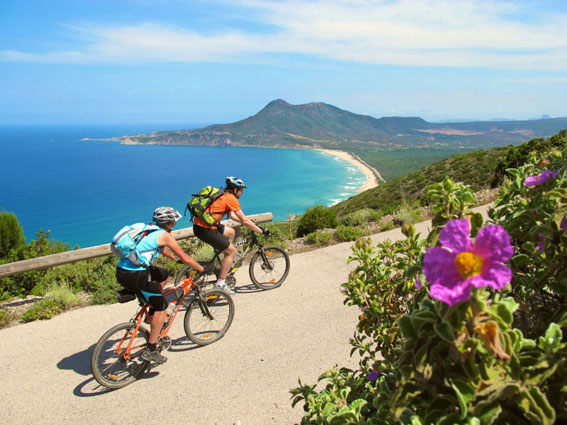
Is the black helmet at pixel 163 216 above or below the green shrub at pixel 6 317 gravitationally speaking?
above

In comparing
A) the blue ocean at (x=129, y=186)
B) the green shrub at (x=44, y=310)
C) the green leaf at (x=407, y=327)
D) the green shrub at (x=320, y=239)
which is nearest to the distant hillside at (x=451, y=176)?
the green shrub at (x=320, y=239)

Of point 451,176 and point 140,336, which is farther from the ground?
point 451,176

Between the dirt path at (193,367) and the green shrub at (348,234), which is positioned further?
the green shrub at (348,234)

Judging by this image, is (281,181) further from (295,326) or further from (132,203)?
(295,326)

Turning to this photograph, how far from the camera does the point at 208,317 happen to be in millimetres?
5738

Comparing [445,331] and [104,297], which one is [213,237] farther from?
Answer: [445,331]

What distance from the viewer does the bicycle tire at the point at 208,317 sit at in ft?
18.3

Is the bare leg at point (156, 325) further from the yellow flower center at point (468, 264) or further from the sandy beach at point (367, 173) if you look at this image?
the sandy beach at point (367, 173)

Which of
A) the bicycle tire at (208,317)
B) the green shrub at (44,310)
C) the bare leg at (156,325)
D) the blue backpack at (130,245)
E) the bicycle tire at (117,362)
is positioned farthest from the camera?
the green shrub at (44,310)

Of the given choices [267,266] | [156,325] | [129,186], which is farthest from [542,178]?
[129,186]

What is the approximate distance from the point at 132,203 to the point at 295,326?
102099 millimetres

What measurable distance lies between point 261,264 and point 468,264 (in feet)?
21.8

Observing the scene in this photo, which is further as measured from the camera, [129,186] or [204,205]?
[129,186]

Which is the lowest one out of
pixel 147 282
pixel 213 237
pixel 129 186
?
pixel 129 186
